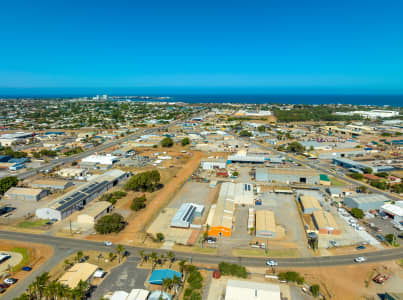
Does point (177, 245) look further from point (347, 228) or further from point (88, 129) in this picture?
point (88, 129)

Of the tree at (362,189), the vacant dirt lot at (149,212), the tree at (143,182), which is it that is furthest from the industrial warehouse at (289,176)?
the tree at (143,182)

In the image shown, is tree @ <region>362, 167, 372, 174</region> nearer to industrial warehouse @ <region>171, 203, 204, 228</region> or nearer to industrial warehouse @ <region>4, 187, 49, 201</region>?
industrial warehouse @ <region>171, 203, 204, 228</region>

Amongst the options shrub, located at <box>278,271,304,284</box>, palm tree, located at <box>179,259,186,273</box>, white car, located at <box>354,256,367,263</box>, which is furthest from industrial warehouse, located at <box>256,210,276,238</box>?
palm tree, located at <box>179,259,186,273</box>

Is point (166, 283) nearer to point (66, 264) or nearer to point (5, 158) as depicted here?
point (66, 264)

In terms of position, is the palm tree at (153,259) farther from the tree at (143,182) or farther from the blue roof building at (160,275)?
the tree at (143,182)

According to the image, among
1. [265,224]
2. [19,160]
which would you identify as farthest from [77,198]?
[19,160]

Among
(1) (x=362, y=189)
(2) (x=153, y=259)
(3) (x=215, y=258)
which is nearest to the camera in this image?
(2) (x=153, y=259)
